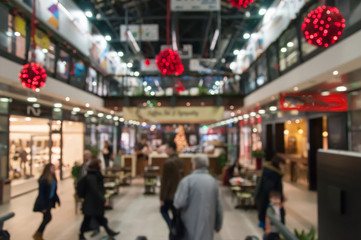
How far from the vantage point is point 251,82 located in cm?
1349

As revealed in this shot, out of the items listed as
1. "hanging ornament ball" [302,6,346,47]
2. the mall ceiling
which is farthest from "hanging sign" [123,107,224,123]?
"hanging ornament ball" [302,6,346,47]

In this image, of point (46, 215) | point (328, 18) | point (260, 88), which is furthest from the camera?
point (260, 88)

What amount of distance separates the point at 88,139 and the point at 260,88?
984cm

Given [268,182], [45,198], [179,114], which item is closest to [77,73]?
[179,114]

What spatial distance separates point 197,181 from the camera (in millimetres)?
3773

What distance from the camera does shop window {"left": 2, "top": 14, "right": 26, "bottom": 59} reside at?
7.76 metres

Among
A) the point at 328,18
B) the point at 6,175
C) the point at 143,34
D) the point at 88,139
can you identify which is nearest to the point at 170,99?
the point at 143,34

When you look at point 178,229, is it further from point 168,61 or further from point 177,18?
point 177,18

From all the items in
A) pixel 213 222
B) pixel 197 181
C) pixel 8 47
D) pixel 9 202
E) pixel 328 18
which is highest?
pixel 8 47

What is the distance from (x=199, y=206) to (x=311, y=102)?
472cm

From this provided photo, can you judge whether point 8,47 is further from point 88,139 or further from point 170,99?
point 88,139

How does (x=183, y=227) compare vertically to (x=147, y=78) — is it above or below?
below

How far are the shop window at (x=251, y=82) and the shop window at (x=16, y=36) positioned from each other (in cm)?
834

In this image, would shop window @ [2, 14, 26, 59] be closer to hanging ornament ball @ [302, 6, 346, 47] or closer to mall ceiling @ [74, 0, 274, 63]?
mall ceiling @ [74, 0, 274, 63]
